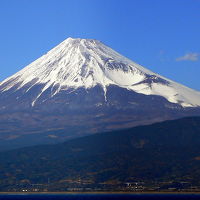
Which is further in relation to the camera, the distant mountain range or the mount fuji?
the mount fuji

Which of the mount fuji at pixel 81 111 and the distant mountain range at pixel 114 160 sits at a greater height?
the mount fuji at pixel 81 111

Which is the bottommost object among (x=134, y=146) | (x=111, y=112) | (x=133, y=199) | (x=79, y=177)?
(x=133, y=199)

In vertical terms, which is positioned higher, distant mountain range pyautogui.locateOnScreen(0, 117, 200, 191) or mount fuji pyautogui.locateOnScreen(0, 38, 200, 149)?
mount fuji pyautogui.locateOnScreen(0, 38, 200, 149)

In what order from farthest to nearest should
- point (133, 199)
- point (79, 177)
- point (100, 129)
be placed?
point (100, 129), point (79, 177), point (133, 199)

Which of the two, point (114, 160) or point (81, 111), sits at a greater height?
point (81, 111)

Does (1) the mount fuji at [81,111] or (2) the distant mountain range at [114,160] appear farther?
(1) the mount fuji at [81,111]

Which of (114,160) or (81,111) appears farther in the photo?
(81,111)

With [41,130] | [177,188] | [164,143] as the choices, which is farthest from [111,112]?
[177,188]

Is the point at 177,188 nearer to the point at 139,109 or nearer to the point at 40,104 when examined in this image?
the point at 139,109
